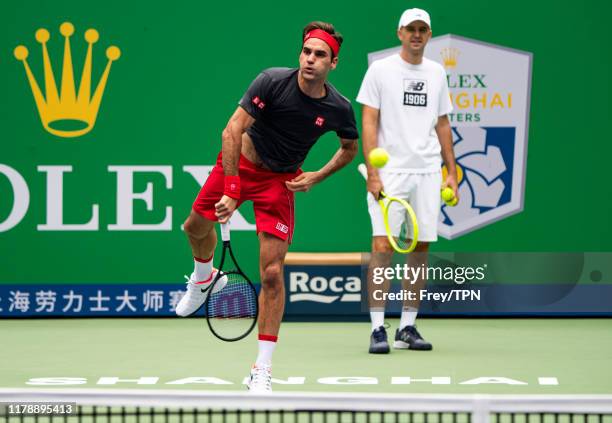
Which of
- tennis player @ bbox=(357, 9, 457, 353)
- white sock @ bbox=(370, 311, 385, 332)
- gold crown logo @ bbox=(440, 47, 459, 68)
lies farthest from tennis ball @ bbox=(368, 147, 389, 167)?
gold crown logo @ bbox=(440, 47, 459, 68)

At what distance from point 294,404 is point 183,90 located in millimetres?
5077

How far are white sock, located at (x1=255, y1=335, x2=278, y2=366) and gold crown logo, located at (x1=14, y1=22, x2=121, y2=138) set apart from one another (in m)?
3.09

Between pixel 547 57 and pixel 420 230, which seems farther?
pixel 547 57

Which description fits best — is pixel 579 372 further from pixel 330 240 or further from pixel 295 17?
pixel 295 17

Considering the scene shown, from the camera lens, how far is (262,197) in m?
5.02

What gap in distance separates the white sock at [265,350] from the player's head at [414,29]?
2011 millimetres

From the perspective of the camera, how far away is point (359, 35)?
739 cm

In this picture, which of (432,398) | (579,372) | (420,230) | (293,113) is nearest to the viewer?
(432,398)

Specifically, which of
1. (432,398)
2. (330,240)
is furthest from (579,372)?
(432,398)

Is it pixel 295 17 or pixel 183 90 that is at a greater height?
pixel 295 17

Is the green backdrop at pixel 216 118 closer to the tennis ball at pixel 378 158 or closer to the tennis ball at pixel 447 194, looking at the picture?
the tennis ball at pixel 447 194

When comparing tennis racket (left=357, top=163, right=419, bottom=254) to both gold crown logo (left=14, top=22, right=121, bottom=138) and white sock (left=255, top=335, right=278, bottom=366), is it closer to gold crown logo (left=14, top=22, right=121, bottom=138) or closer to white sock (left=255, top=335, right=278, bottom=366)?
white sock (left=255, top=335, right=278, bottom=366)

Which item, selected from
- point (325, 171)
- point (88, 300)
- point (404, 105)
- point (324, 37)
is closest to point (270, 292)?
point (325, 171)

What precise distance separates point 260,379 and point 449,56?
3.35m
